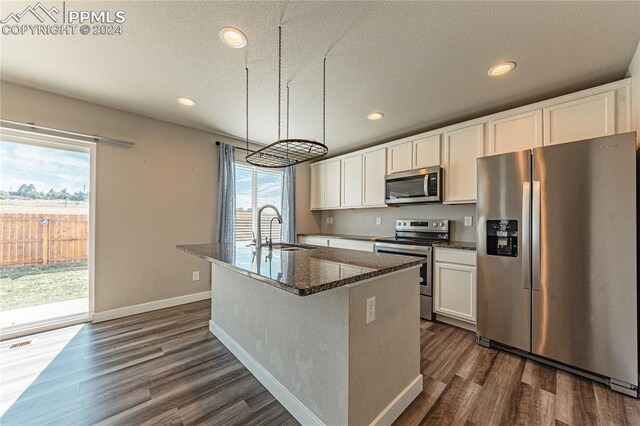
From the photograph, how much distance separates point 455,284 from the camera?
2797 millimetres

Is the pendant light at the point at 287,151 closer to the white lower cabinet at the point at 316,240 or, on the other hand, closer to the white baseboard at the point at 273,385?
the white baseboard at the point at 273,385

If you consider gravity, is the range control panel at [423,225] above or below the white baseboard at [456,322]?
above

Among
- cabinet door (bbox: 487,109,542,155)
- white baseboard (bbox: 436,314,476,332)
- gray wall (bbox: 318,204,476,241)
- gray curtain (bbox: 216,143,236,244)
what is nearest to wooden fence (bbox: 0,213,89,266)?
gray curtain (bbox: 216,143,236,244)

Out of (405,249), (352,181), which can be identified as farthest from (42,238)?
(405,249)

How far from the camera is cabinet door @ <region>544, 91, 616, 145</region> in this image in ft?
6.99

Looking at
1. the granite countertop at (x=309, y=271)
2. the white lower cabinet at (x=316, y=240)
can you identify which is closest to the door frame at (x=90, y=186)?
the granite countertop at (x=309, y=271)

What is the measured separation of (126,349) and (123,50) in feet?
8.44

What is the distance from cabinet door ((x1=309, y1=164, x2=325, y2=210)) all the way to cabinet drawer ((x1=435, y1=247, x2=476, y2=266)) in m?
2.45

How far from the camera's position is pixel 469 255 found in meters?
2.68

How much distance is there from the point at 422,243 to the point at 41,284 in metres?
4.40

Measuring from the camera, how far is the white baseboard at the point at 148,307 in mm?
2927

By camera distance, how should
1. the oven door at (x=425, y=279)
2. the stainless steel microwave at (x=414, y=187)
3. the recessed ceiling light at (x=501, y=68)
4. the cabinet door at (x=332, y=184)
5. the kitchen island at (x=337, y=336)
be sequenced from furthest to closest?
the cabinet door at (x=332, y=184), the stainless steel microwave at (x=414, y=187), the oven door at (x=425, y=279), the recessed ceiling light at (x=501, y=68), the kitchen island at (x=337, y=336)

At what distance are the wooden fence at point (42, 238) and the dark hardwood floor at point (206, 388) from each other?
0.81m

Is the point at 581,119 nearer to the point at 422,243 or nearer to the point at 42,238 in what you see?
the point at 422,243
